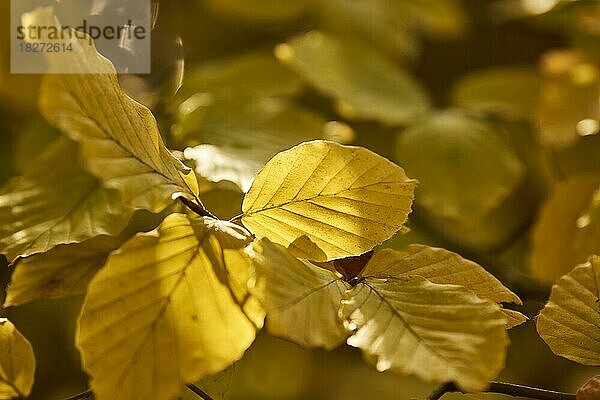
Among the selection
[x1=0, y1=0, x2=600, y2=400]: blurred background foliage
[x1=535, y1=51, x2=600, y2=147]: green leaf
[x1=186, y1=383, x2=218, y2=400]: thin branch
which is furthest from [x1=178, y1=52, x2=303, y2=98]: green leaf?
[x1=186, y1=383, x2=218, y2=400]: thin branch

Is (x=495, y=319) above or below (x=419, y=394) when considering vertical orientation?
above

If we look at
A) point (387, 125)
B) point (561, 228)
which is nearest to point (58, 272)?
point (561, 228)

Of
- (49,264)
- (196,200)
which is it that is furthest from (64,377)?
(196,200)

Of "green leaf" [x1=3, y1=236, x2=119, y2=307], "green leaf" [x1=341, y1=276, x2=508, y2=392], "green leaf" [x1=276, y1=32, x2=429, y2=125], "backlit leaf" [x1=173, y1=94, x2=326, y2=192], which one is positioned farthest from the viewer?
"green leaf" [x1=276, y1=32, x2=429, y2=125]

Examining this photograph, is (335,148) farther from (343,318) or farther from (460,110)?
(460,110)

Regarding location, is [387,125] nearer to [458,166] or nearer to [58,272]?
[458,166]

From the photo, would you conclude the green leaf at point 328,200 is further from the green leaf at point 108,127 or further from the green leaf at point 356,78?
the green leaf at point 356,78

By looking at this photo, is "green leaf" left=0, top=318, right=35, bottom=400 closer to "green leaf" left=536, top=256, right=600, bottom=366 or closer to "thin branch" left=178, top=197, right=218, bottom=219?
"thin branch" left=178, top=197, right=218, bottom=219
